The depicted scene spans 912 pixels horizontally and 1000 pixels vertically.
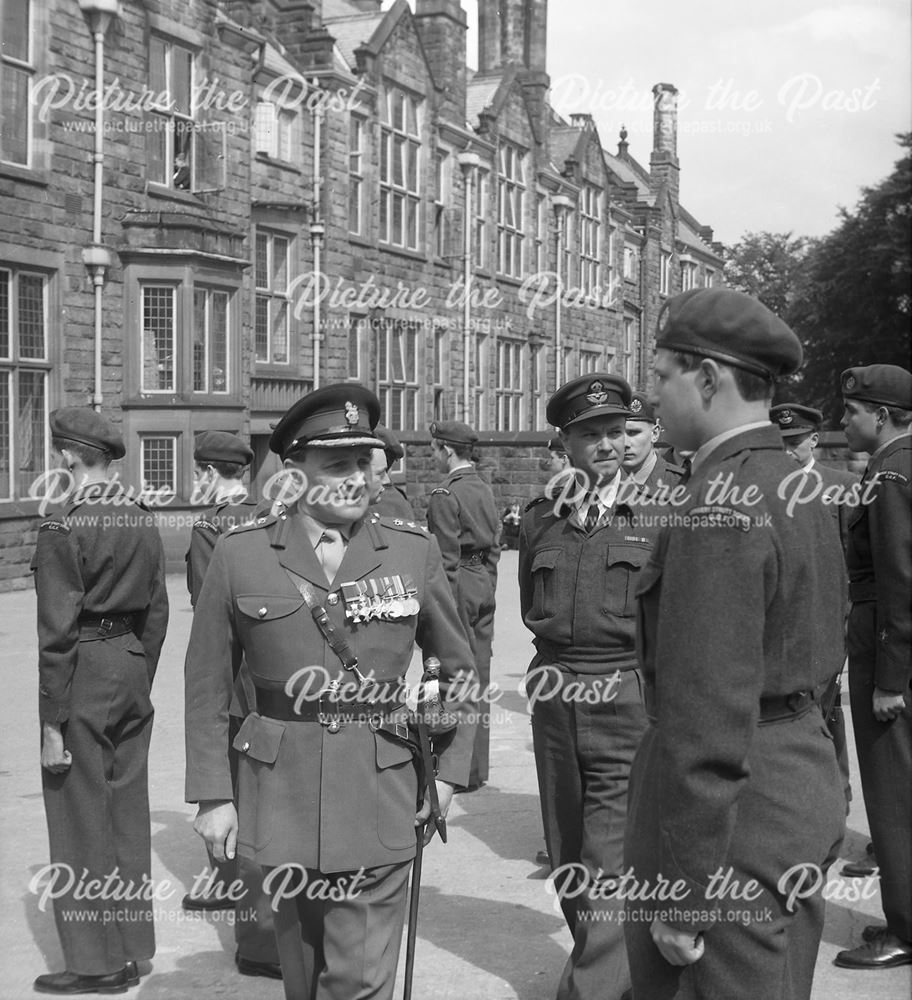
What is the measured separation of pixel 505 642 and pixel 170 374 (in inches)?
364

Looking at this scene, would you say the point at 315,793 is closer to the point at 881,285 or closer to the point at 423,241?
the point at 423,241

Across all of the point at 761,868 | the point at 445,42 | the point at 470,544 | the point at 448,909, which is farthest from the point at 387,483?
the point at 445,42

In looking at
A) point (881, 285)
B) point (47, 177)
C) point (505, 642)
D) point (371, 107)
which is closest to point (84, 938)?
point (505, 642)

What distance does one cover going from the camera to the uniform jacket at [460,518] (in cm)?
925

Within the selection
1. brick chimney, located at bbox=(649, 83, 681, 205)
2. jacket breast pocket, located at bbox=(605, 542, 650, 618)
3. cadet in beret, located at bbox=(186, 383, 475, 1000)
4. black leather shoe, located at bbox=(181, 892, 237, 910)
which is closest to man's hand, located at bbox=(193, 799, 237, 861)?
cadet in beret, located at bbox=(186, 383, 475, 1000)

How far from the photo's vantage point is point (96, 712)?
543cm

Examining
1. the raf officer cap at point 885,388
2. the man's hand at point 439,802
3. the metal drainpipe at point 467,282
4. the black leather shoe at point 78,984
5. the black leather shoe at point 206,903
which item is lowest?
the black leather shoe at point 206,903

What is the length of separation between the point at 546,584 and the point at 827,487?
171 centimetres

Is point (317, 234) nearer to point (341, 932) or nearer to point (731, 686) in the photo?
point (341, 932)

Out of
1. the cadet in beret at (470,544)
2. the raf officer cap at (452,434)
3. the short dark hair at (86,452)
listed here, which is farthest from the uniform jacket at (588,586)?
the raf officer cap at (452,434)

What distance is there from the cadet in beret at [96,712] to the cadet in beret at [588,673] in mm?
1628

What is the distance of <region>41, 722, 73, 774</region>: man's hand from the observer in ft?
17.5

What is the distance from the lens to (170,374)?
22281mm

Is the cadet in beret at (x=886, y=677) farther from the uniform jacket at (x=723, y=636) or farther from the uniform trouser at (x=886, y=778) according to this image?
the uniform jacket at (x=723, y=636)
